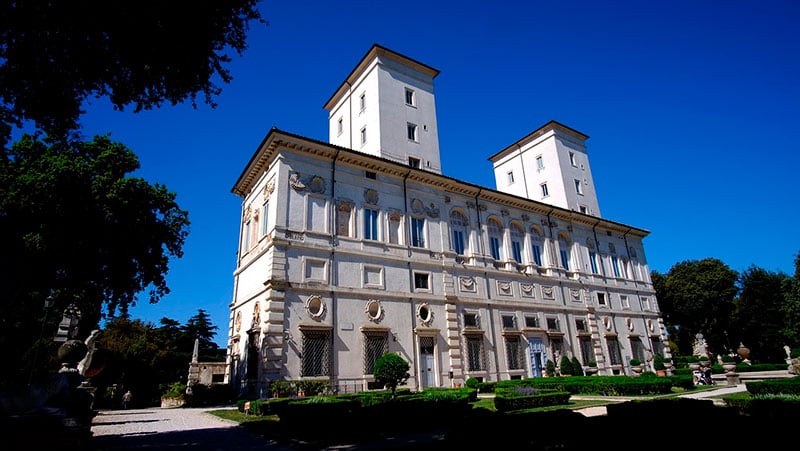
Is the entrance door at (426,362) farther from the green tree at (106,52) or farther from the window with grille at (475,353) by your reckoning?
the green tree at (106,52)

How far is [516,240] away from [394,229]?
10.6m

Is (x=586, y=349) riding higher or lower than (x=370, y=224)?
lower

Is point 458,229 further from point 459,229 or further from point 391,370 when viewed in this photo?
point 391,370

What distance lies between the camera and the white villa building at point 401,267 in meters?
20.3

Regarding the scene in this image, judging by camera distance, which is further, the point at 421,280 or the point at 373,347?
the point at 421,280

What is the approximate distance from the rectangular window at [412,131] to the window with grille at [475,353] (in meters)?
13.9

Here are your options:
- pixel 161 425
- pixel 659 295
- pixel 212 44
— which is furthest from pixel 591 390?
pixel 659 295

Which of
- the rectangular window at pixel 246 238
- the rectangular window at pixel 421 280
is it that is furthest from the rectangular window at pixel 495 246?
the rectangular window at pixel 246 238

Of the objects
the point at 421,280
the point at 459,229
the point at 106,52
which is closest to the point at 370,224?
the point at 421,280

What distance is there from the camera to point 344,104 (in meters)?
32.4

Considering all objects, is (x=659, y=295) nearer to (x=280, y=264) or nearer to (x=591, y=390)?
(x=591, y=390)

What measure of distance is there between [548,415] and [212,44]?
11.1m

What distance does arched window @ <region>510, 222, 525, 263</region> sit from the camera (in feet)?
97.9

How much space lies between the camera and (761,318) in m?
50.6
